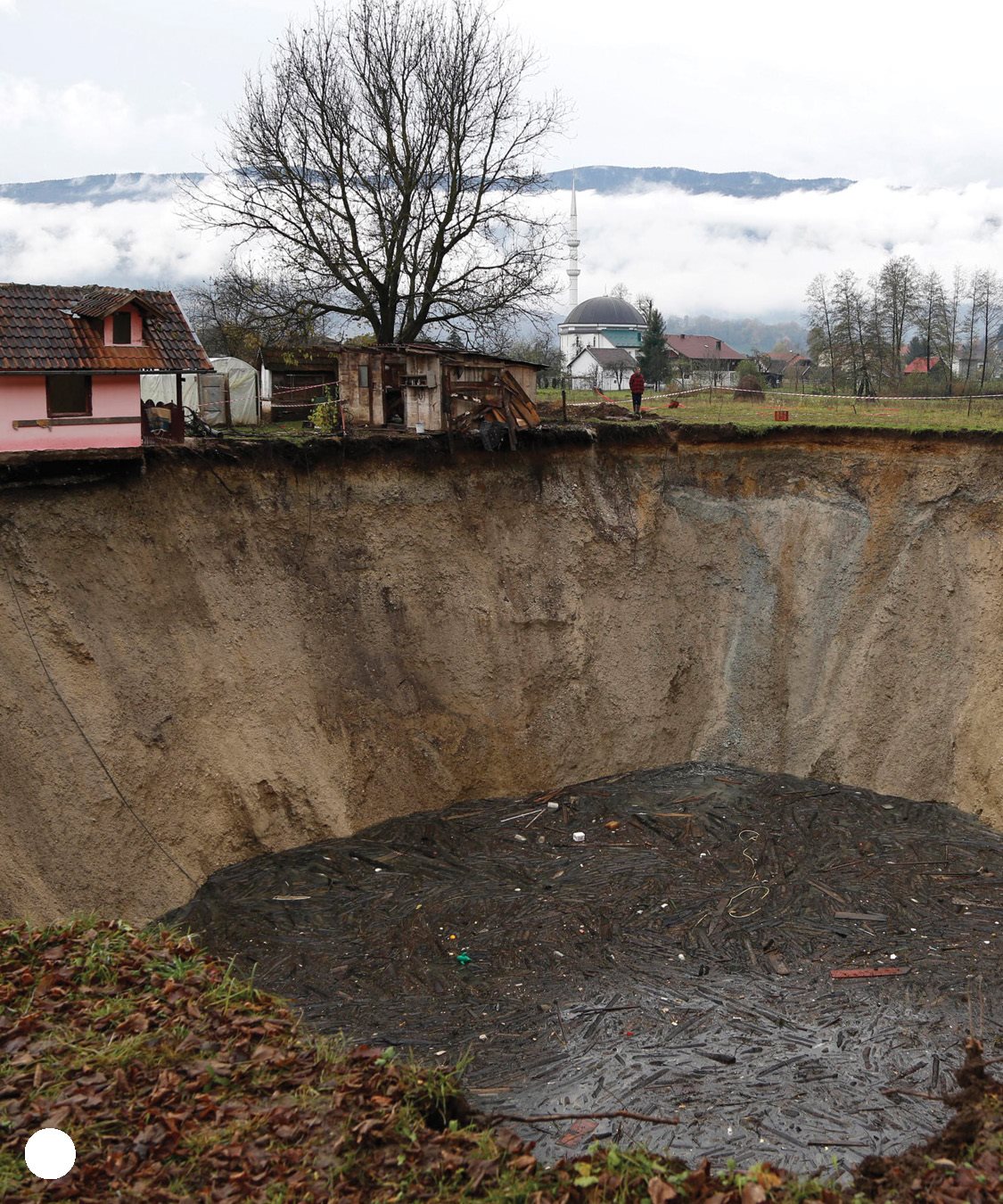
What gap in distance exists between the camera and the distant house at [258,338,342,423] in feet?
84.2

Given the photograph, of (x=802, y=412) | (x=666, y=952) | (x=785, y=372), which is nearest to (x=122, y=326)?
(x=666, y=952)

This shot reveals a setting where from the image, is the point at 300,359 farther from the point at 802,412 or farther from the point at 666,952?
the point at 666,952

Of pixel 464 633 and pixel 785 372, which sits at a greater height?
pixel 785 372

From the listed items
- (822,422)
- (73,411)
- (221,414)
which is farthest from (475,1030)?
(221,414)

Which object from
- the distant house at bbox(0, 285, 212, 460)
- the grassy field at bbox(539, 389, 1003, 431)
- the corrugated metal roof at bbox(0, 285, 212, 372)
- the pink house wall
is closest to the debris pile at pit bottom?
the pink house wall

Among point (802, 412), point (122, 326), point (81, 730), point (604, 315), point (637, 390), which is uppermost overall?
point (604, 315)

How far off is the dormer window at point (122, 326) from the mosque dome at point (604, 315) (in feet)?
291

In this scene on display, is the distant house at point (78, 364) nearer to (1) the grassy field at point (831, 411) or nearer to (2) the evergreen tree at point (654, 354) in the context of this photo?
(1) the grassy field at point (831, 411)

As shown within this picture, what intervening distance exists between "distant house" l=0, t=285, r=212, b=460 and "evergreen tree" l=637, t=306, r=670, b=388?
144 feet

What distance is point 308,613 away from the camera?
1730cm

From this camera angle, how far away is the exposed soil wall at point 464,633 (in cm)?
1475

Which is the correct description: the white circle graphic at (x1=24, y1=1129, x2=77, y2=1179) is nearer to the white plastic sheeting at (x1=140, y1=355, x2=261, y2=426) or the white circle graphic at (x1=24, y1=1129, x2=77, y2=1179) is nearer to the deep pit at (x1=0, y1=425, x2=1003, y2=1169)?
the deep pit at (x1=0, y1=425, x2=1003, y2=1169)

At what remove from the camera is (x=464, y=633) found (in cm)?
1856

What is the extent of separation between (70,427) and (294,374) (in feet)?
37.6
